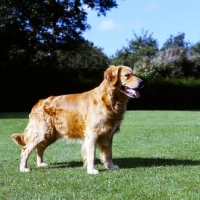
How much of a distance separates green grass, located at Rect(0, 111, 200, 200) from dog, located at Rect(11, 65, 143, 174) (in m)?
0.42

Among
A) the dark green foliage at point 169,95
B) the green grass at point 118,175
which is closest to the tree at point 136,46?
the dark green foliage at point 169,95

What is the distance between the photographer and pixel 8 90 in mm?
31938

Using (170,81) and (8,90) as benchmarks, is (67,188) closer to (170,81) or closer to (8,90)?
(8,90)

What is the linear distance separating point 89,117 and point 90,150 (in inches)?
24.1

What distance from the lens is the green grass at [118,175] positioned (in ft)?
20.5

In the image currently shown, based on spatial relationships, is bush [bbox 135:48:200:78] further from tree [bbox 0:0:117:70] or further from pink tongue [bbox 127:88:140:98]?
pink tongue [bbox 127:88:140:98]

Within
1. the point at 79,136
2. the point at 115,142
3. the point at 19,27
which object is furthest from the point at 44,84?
the point at 79,136

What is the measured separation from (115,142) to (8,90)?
2049cm

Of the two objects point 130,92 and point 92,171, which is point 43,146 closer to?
point 92,171

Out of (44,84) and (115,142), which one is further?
(44,84)

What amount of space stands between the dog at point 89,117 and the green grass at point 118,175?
0.42 metres

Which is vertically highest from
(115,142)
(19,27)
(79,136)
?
(19,27)

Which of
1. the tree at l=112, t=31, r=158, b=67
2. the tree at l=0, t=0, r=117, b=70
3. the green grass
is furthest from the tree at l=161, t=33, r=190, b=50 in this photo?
the green grass

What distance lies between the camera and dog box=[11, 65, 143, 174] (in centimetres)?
812
